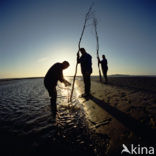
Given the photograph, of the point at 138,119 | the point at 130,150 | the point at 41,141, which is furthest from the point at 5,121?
the point at 138,119

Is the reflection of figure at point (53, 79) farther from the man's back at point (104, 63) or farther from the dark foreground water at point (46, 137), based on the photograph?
the man's back at point (104, 63)

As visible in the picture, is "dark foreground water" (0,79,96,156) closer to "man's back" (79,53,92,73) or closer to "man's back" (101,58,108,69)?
"man's back" (79,53,92,73)

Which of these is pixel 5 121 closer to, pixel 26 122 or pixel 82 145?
pixel 26 122

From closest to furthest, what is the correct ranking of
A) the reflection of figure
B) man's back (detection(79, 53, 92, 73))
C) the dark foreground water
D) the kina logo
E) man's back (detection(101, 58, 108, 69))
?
the kina logo → the dark foreground water → the reflection of figure → man's back (detection(79, 53, 92, 73)) → man's back (detection(101, 58, 108, 69))

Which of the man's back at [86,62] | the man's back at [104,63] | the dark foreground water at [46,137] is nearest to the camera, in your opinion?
the dark foreground water at [46,137]

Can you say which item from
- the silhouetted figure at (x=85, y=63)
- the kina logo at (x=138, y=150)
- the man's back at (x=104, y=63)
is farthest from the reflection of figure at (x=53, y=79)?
the man's back at (x=104, y=63)

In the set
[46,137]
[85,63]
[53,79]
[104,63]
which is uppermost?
[104,63]

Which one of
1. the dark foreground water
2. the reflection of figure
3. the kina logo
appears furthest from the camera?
the reflection of figure

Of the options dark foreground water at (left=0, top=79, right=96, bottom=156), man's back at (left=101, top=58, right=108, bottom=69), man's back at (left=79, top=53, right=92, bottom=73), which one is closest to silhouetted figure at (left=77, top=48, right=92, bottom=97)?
man's back at (left=79, top=53, right=92, bottom=73)

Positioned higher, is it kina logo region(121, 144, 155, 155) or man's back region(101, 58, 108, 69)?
man's back region(101, 58, 108, 69)

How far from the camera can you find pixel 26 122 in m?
3.36

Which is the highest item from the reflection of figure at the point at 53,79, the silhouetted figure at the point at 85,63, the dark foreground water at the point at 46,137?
the silhouetted figure at the point at 85,63

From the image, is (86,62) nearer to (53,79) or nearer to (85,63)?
(85,63)

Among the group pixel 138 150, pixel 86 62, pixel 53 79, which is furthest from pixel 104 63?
pixel 138 150
